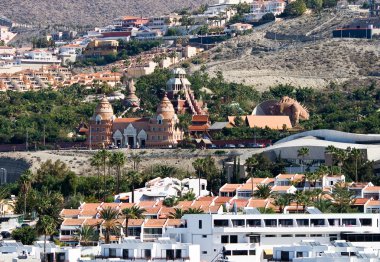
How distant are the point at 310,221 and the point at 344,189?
2282 centimetres

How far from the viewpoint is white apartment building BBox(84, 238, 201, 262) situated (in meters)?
106

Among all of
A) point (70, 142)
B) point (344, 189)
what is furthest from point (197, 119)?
point (344, 189)

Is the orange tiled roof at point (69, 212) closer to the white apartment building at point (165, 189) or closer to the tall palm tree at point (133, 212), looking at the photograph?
Answer: the tall palm tree at point (133, 212)

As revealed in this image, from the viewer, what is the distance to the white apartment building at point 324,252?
97625 mm

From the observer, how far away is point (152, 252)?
106 meters

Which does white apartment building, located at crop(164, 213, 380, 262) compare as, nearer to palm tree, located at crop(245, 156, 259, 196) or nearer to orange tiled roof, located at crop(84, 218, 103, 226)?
orange tiled roof, located at crop(84, 218, 103, 226)

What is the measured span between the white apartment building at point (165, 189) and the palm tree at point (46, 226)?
20.3 m

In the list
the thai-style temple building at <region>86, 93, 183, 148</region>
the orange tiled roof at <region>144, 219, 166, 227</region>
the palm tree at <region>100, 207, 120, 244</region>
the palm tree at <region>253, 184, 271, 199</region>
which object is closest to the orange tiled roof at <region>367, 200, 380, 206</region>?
the palm tree at <region>253, 184, 271, 199</region>

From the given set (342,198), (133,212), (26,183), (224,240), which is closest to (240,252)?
(224,240)

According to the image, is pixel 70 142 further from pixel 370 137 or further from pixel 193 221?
pixel 193 221

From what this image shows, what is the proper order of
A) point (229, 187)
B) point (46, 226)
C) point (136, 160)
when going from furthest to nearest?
1. point (136, 160)
2. point (229, 187)
3. point (46, 226)

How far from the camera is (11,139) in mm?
196375

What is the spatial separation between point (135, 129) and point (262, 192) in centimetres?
5234

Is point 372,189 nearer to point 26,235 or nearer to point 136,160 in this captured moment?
point 26,235
